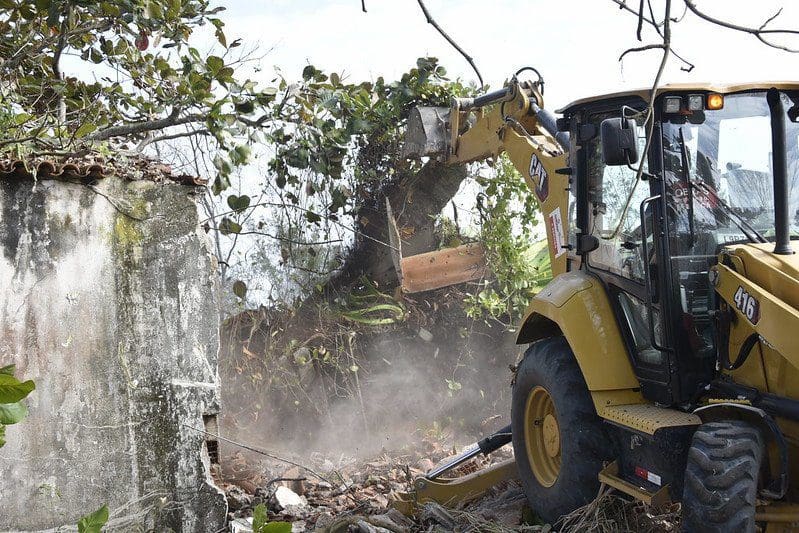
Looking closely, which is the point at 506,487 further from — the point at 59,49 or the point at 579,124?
the point at 59,49

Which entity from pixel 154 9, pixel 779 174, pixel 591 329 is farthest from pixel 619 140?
pixel 154 9

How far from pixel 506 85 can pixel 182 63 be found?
2.40m

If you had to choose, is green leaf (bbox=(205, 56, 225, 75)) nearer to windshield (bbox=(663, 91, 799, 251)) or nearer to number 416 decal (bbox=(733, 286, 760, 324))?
windshield (bbox=(663, 91, 799, 251))

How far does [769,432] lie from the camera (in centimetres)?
368

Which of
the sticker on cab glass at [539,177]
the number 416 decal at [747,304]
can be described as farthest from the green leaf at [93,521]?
the sticker on cab glass at [539,177]

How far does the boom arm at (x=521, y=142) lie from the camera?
573 cm

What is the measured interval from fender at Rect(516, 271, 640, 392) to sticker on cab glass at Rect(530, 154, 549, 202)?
3.22 ft

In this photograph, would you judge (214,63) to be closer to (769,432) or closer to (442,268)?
(442,268)

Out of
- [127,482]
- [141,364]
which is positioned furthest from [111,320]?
[127,482]

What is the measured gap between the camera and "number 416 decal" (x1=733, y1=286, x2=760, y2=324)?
3863mm

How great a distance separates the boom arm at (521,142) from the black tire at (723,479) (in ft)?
→ 6.66

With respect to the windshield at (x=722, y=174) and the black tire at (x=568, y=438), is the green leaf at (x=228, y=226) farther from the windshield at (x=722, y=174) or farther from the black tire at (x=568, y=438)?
the windshield at (x=722, y=174)

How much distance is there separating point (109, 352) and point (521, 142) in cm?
326

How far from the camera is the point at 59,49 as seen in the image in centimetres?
593
